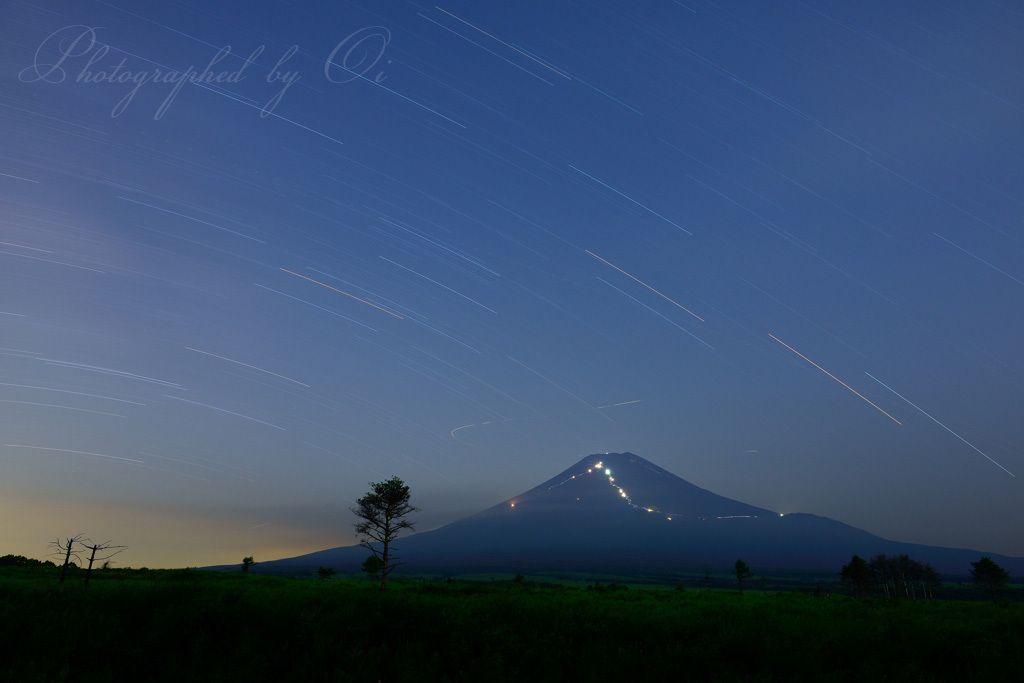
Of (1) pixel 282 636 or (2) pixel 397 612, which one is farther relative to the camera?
(2) pixel 397 612

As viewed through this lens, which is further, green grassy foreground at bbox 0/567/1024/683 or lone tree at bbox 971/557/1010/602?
lone tree at bbox 971/557/1010/602

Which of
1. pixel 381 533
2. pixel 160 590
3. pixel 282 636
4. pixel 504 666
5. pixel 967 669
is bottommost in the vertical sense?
pixel 967 669

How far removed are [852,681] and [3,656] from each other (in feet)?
64.9

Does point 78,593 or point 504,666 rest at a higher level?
point 78,593

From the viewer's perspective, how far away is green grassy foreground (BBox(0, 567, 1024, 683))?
12352 mm

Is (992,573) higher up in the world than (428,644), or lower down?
lower down

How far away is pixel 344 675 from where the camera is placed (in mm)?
11961

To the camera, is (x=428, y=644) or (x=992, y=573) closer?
(x=428, y=644)

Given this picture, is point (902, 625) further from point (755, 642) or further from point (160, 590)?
point (160, 590)

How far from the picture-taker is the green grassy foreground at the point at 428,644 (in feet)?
40.5

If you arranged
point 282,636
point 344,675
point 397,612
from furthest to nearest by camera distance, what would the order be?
1. point 397,612
2. point 282,636
3. point 344,675

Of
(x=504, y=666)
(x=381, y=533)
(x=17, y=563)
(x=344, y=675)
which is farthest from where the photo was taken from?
(x=17, y=563)

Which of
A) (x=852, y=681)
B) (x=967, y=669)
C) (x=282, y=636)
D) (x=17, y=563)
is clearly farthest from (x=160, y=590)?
(x=17, y=563)

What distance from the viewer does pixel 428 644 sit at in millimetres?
13961
